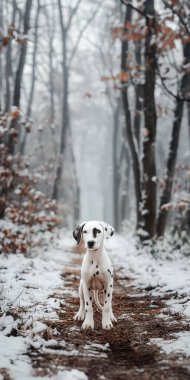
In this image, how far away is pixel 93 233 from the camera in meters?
4.58

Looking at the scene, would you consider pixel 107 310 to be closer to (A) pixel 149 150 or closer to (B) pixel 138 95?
(A) pixel 149 150

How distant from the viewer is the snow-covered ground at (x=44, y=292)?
11.0 ft

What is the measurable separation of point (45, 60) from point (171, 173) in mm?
17226

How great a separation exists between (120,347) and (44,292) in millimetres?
2585

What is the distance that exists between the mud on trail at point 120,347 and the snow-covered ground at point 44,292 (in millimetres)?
115

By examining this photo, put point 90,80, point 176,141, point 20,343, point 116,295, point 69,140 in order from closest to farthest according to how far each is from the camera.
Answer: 1. point 20,343
2. point 116,295
3. point 176,141
4. point 69,140
5. point 90,80

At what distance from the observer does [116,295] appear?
6.54m

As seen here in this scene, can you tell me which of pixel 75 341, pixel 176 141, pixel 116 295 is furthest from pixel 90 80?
pixel 75 341

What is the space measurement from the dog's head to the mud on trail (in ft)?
3.10

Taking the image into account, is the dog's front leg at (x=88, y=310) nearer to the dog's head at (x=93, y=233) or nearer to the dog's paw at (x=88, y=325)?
the dog's paw at (x=88, y=325)

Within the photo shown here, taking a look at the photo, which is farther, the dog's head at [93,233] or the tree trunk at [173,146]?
the tree trunk at [173,146]

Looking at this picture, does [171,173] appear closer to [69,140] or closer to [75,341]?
[75,341]

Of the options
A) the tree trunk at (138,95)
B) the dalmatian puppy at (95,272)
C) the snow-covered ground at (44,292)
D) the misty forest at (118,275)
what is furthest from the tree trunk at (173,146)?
the dalmatian puppy at (95,272)

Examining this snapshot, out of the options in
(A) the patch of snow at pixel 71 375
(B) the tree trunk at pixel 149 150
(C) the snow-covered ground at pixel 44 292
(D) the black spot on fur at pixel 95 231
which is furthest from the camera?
(B) the tree trunk at pixel 149 150
